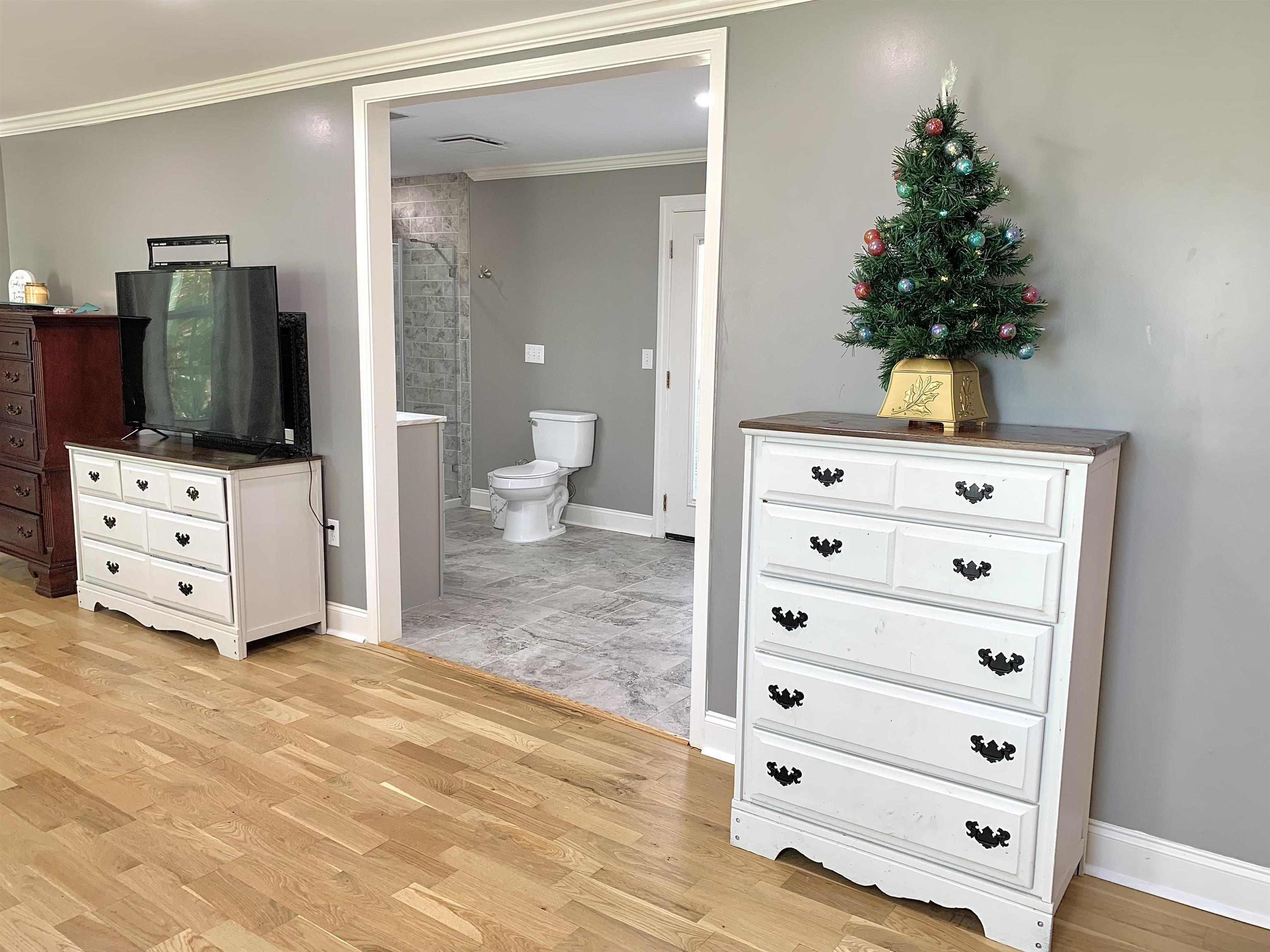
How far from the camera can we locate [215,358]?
398 cm

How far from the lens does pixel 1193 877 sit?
7.41 feet

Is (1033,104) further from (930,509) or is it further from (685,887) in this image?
(685,887)

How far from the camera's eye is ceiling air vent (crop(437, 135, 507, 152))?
Answer: 17.2 ft

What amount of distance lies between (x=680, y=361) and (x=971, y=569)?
3916 millimetres

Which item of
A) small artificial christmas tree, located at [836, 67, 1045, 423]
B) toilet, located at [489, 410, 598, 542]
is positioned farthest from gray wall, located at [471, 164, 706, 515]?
small artificial christmas tree, located at [836, 67, 1045, 423]

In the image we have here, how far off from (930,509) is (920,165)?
2.60ft

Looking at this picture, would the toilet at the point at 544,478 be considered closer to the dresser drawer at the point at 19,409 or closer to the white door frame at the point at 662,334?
the white door frame at the point at 662,334

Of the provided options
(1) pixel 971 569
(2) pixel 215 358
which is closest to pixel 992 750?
(1) pixel 971 569

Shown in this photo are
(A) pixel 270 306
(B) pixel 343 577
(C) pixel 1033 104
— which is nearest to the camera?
(C) pixel 1033 104

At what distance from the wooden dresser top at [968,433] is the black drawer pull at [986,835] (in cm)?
85

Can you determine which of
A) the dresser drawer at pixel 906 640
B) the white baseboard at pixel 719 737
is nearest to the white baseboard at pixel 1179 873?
the dresser drawer at pixel 906 640

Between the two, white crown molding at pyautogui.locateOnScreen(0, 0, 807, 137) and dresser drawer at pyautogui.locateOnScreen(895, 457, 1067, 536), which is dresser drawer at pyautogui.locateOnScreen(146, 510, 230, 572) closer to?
white crown molding at pyautogui.locateOnScreen(0, 0, 807, 137)

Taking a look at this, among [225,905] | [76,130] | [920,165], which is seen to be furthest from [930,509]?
[76,130]

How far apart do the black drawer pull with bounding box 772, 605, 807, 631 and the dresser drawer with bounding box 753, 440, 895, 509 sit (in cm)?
28
